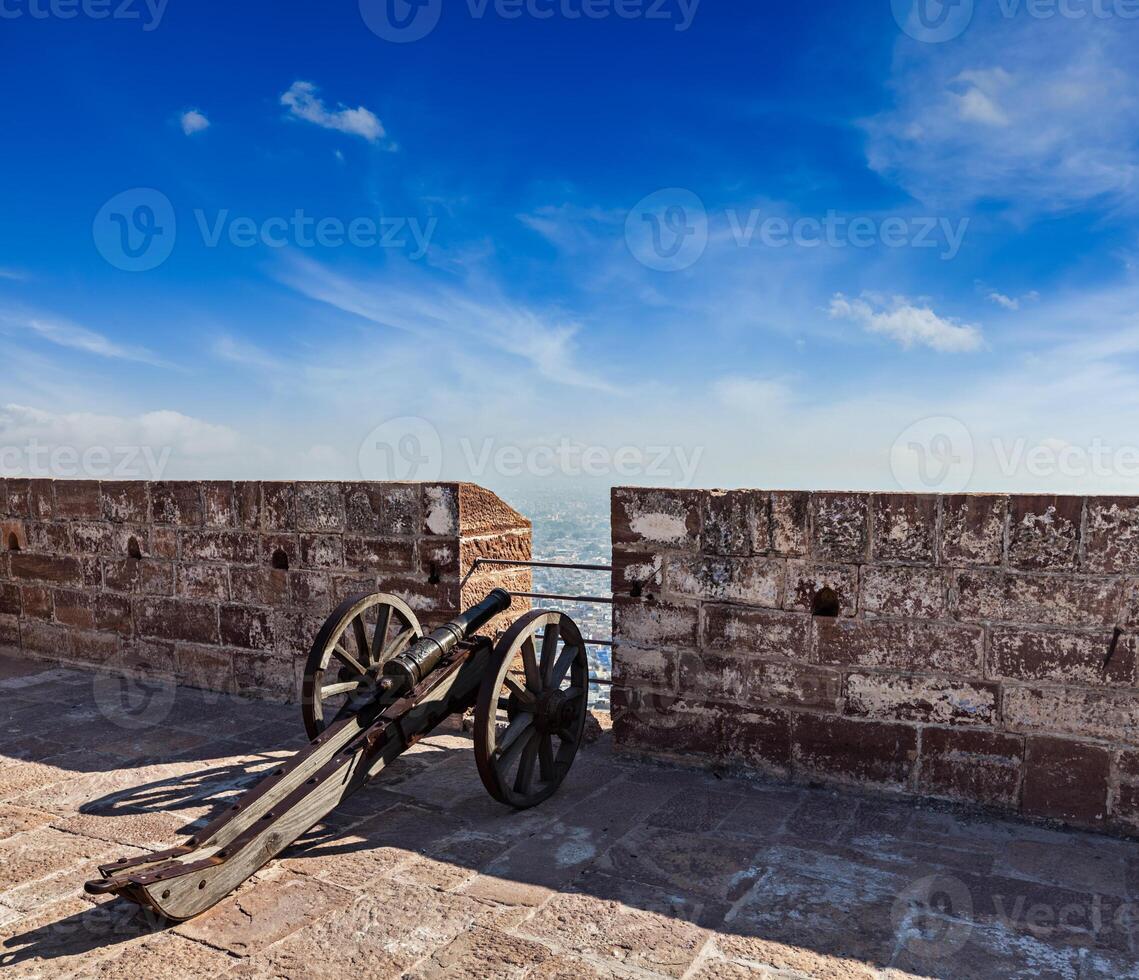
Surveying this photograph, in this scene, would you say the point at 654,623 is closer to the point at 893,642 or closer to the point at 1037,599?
the point at 893,642

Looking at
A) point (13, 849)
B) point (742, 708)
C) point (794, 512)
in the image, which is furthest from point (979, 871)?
point (13, 849)

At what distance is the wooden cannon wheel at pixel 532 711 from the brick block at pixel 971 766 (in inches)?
65.4

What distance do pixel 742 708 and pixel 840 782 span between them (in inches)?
22.5

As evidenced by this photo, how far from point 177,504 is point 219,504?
414 millimetres

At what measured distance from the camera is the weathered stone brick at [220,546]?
5.80m

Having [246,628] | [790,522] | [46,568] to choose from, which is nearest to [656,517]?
[790,522]

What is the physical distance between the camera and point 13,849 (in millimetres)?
3428

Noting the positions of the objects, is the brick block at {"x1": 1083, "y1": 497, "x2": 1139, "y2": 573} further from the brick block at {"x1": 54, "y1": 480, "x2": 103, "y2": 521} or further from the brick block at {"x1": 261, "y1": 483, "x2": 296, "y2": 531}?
the brick block at {"x1": 54, "y1": 480, "x2": 103, "y2": 521}

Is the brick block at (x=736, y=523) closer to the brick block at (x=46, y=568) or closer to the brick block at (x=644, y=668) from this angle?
the brick block at (x=644, y=668)

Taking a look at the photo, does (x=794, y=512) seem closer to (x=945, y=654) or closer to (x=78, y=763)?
(x=945, y=654)

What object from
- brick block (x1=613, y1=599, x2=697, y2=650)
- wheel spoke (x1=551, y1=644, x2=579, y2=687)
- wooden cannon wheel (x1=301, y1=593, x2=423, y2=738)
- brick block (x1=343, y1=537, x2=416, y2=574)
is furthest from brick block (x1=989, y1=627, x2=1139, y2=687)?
brick block (x1=343, y1=537, x2=416, y2=574)

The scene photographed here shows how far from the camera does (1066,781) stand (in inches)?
148

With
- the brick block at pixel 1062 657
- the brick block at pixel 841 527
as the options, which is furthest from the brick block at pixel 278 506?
the brick block at pixel 1062 657

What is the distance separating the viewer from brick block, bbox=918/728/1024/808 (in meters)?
3.85
